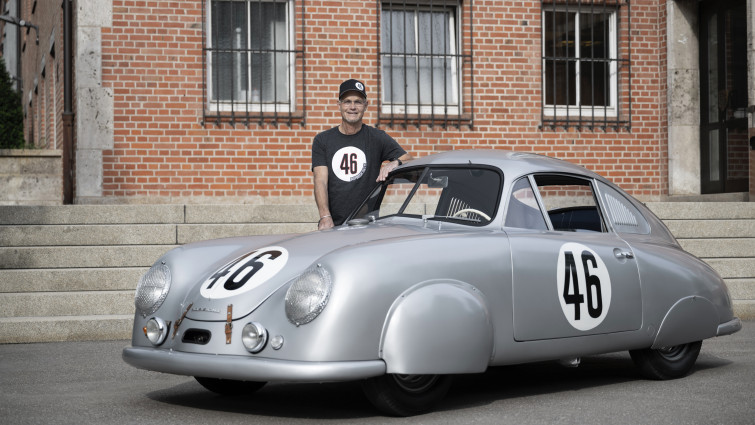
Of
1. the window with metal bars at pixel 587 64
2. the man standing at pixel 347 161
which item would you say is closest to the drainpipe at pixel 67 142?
the window with metal bars at pixel 587 64

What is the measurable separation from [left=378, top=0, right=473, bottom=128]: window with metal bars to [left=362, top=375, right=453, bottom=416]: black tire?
820 cm

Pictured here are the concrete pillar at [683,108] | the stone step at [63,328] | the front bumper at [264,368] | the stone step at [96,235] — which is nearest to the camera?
the front bumper at [264,368]

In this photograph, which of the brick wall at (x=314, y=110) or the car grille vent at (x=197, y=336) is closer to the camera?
the car grille vent at (x=197, y=336)

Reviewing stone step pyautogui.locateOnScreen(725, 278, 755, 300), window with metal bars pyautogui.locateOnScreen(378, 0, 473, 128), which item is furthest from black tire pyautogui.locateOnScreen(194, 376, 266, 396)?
window with metal bars pyautogui.locateOnScreen(378, 0, 473, 128)

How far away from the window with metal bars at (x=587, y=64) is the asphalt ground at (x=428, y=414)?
22.9ft

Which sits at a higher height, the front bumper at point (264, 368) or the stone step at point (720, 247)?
the stone step at point (720, 247)

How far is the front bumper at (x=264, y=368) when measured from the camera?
455cm

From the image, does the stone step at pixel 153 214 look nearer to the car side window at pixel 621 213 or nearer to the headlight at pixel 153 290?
the car side window at pixel 621 213

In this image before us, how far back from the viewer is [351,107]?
680 centimetres

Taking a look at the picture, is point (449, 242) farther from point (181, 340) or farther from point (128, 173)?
point (128, 173)

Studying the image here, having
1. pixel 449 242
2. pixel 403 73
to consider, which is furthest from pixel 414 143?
pixel 449 242

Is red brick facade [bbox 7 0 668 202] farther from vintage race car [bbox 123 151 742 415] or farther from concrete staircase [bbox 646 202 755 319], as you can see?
vintage race car [bbox 123 151 742 415]

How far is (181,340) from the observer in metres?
5.01

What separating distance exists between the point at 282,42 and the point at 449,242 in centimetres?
835
